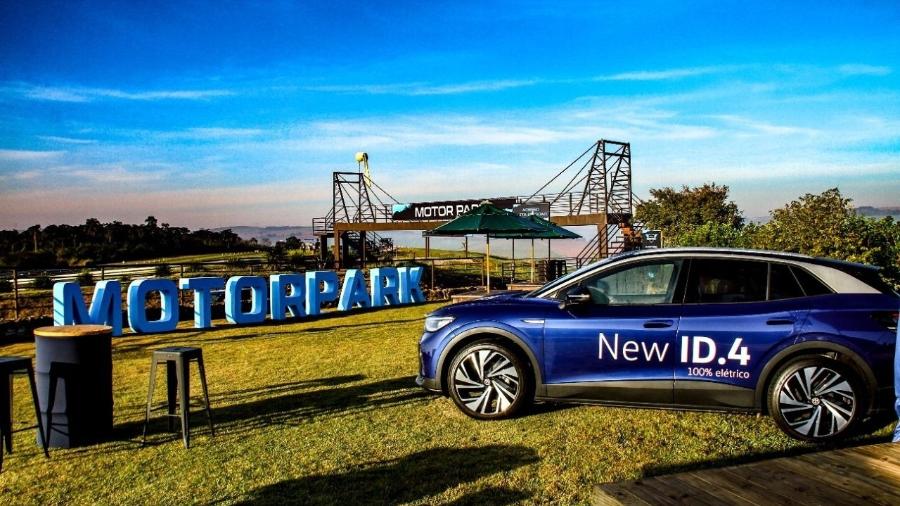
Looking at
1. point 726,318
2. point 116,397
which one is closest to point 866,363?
point 726,318

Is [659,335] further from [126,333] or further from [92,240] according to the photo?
[92,240]

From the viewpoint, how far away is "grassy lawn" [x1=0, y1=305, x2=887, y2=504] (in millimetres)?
4281

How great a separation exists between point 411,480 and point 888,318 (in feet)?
12.3

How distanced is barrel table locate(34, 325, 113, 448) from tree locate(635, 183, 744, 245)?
1669 inches

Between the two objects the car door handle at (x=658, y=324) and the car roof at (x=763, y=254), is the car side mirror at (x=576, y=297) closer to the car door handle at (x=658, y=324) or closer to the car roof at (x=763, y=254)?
the car roof at (x=763, y=254)

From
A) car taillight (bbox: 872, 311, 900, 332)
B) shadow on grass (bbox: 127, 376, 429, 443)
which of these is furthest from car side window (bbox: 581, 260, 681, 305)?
shadow on grass (bbox: 127, 376, 429, 443)

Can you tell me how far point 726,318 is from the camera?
16.7 feet

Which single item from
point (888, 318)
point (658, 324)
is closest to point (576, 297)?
point (658, 324)

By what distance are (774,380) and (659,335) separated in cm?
91

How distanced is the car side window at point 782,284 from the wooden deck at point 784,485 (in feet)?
7.02

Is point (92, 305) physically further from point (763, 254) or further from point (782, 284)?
point (782, 284)

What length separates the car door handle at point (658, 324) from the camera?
520 centimetres

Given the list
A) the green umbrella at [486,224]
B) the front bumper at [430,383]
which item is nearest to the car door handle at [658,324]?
the front bumper at [430,383]

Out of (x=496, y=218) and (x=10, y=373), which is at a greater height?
(x=496, y=218)
